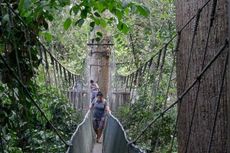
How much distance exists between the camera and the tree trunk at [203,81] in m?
1.72

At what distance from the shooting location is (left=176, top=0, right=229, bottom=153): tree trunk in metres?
1.72

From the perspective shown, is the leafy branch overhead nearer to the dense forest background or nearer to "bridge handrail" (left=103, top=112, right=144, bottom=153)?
the dense forest background

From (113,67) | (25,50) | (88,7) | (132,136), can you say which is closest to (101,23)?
(88,7)

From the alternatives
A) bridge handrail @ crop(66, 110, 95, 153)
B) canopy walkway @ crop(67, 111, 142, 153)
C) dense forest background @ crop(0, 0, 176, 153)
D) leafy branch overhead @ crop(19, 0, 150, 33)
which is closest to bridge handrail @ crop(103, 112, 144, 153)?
canopy walkway @ crop(67, 111, 142, 153)

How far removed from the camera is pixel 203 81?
181 cm

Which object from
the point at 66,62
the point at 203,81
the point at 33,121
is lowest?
the point at 66,62

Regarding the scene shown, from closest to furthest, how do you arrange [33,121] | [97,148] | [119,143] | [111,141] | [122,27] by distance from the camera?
[122,27] → [33,121] → [119,143] → [111,141] → [97,148]

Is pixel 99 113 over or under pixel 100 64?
under

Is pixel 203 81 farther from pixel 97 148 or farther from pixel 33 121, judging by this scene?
pixel 97 148

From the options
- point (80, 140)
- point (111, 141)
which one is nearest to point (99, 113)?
point (111, 141)

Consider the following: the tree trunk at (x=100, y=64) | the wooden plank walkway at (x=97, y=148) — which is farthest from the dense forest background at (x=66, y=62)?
the wooden plank walkway at (x=97, y=148)

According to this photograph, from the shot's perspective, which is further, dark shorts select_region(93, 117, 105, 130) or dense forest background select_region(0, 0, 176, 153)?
dark shorts select_region(93, 117, 105, 130)

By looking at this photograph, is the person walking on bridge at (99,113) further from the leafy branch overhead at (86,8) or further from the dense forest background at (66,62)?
the leafy branch overhead at (86,8)

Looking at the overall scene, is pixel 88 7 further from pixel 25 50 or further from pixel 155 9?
pixel 155 9
